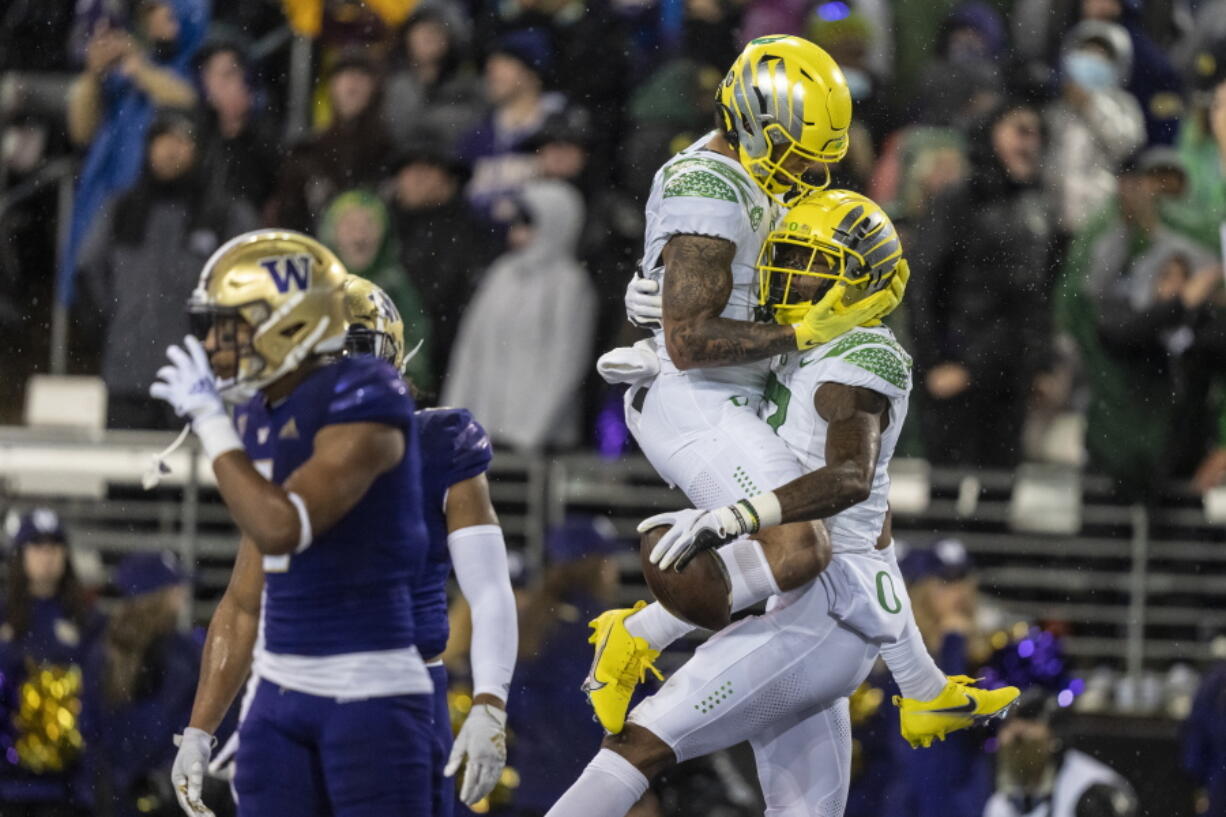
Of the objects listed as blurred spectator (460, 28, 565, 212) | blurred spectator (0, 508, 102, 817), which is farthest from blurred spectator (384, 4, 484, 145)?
blurred spectator (0, 508, 102, 817)

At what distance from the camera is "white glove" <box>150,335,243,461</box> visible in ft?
13.7

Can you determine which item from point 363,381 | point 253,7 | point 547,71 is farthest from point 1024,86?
point 363,381

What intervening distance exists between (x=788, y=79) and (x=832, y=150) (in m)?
0.20

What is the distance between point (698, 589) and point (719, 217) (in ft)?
2.64

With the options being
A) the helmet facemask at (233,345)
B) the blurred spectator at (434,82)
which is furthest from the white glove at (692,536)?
the blurred spectator at (434,82)

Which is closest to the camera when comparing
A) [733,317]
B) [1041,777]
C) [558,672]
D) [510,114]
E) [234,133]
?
[733,317]

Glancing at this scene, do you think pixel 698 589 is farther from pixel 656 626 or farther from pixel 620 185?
pixel 620 185

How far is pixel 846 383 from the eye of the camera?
504cm

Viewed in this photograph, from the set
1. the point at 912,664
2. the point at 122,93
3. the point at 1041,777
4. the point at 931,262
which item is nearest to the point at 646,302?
the point at 912,664

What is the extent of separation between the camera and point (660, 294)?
5363 mm

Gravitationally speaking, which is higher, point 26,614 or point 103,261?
point 103,261

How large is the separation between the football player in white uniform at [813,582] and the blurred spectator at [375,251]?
3568mm

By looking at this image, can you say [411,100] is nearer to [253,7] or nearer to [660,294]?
[253,7]

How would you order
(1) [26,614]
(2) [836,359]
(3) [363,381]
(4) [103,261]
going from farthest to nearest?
(4) [103,261] < (1) [26,614] < (2) [836,359] < (3) [363,381]
